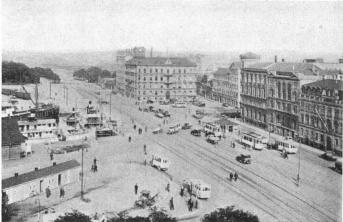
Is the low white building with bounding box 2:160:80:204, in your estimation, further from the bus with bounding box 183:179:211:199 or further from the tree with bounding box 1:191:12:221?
the bus with bounding box 183:179:211:199

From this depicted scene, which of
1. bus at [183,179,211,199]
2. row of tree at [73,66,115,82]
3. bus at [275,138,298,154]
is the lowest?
bus at [183,179,211,199]

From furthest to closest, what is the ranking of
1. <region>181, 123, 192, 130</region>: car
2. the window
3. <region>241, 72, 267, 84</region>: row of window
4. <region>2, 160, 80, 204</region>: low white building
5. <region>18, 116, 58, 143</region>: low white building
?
<region>241, 72, 267, 84</region>: row of window → <region>181, 123, 192, 130</region>: car → the window → <region>18, 116, 58, 143</region>: low white building → <region>2, 160, 80, 204</region>: low white building

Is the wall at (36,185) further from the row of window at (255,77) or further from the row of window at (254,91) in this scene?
the row of window at (255,77)

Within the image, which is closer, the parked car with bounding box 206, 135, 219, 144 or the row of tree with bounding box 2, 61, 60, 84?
the parked car with bounding box 206, 135, 219, 144

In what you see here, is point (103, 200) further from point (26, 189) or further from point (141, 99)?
point (141, 99)

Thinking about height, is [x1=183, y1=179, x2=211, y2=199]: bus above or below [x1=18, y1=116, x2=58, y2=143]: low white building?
below

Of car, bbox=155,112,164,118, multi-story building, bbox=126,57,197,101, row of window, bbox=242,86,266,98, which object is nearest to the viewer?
row of window, bbox=242,86,266,98

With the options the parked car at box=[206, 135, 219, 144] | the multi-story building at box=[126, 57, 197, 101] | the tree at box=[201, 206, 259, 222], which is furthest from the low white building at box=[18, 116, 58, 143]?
the multi-story building at box=[126, 57, 197, 101]

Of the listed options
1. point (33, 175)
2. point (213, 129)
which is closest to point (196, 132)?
point (213, 129)

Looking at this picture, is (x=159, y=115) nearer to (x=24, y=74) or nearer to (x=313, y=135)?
(x=313, y=135)
